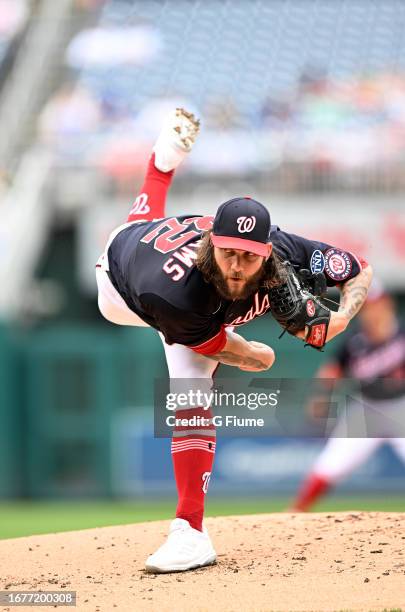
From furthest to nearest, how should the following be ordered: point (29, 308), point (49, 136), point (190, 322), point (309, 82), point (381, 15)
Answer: point (381, 15) < point (309, 82) < point (49, 136) < point (29, 308) < point (190, 322)

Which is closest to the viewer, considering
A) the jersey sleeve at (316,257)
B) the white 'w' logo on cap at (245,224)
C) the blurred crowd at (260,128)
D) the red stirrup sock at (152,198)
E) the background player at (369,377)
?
the white 'w' logo on cap at (245,224)

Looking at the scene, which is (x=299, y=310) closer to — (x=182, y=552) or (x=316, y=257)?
(x=316, y=257)

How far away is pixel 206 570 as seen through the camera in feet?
15.2

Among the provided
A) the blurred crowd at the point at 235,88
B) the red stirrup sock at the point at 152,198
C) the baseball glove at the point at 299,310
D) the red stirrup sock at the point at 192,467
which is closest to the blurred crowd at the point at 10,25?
the blurred crowd at the point at 235,88

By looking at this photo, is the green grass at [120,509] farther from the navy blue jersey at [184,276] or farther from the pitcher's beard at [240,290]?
the pitcher's beard at [240,290]

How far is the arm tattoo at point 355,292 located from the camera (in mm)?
4504

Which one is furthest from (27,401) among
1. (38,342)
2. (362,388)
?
(362,388)

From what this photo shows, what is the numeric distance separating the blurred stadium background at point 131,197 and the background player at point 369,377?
2.89m

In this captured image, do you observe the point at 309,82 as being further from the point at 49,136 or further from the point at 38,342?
the point at 38,342

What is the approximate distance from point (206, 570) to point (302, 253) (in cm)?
140

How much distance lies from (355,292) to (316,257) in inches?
9.2

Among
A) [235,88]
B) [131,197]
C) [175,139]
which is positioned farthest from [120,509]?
[235,88]

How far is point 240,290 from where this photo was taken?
410cm

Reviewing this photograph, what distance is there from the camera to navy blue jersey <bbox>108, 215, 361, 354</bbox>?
4.11m
